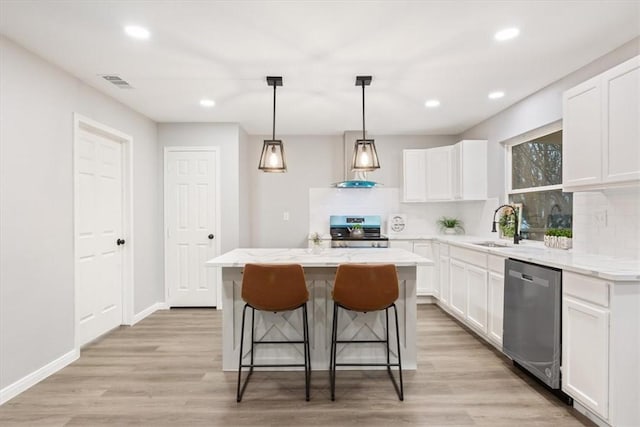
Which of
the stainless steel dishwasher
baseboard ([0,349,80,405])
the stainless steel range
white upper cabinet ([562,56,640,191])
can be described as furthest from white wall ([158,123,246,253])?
white upper cabinet ([562,56,640,191])

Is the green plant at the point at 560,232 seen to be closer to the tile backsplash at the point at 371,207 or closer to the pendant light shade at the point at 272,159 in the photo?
the tile backsplash at the point at 371,207

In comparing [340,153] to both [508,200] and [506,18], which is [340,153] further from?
[506,18]

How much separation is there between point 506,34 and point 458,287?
2.59m

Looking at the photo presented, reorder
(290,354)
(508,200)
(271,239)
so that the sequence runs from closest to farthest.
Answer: (290,354) < (508,200) < (271,239)

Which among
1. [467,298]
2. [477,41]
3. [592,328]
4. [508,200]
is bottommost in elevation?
[467,298]

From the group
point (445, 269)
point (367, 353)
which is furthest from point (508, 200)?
point (367, 353)

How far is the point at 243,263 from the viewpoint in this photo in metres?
2.55

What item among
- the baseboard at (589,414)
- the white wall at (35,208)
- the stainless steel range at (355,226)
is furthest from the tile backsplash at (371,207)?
the baseboard at (589,414)

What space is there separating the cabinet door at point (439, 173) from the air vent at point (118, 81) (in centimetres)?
385

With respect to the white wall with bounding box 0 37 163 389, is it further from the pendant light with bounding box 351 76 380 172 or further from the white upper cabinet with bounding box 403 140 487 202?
the white upper cabinet with bounding box 403 140 487 202

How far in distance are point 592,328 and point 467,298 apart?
5.51ft

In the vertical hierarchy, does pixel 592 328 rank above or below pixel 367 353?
above

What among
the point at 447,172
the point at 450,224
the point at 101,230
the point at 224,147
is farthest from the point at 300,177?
the point at 101,230

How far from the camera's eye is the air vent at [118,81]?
3.08 meters
